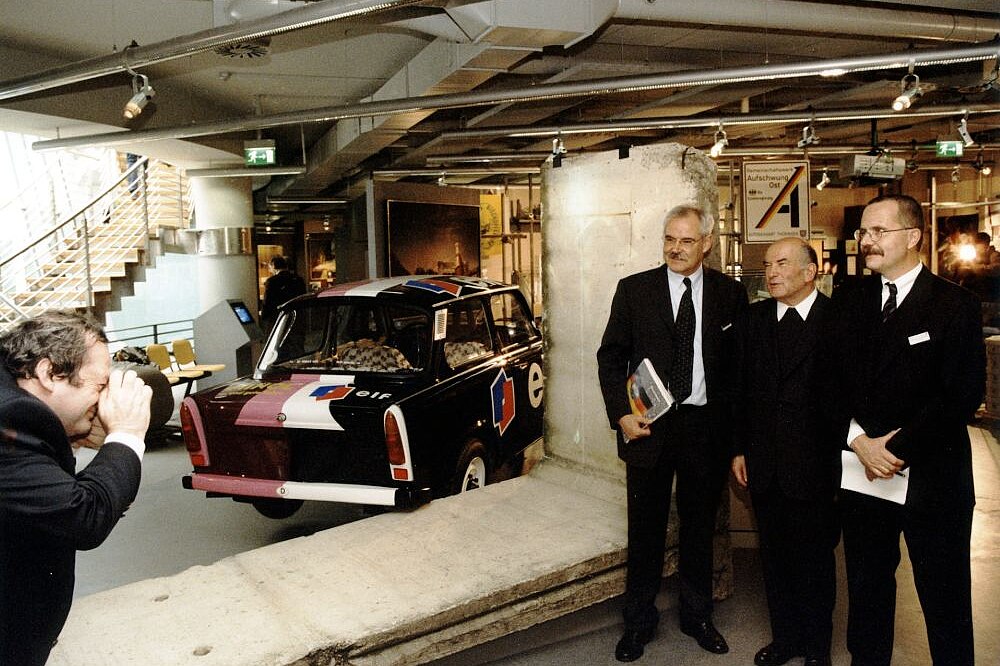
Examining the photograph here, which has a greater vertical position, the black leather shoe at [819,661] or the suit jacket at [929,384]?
the suit jacket at [929,384]

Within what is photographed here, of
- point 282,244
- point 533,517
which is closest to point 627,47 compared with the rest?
point 533,517

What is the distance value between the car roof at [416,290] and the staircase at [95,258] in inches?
256

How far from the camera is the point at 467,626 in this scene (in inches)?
125

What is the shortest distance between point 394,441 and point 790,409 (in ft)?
7.23

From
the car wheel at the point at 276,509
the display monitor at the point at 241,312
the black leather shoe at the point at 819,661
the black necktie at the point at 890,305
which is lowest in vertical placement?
the car wheel at the point at 276,509

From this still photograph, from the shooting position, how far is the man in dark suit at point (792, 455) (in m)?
3.05

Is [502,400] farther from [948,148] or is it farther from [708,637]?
[948,148]

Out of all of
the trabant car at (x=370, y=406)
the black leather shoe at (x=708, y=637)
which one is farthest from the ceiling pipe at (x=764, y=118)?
the black leather shoe at (x=708, y=637)

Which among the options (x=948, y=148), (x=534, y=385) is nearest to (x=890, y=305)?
(x=534, y=385)

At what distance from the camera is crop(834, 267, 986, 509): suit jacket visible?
8.62ft

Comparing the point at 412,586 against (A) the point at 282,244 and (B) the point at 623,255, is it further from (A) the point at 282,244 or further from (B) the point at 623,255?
(A) the point at 282,244

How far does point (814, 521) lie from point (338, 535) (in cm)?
231

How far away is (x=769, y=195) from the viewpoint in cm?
541

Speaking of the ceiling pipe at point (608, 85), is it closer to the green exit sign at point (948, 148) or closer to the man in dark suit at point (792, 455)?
the man in dark suit at point (792, 455)
